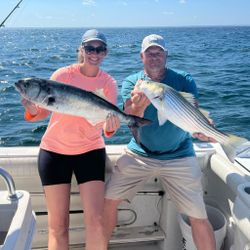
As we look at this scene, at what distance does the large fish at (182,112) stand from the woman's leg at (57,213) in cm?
90

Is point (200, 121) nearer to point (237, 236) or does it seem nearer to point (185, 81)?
point (185, 81)

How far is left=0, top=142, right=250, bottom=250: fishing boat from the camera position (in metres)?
3.14

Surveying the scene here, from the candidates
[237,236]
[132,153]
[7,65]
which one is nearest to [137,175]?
[132,153]

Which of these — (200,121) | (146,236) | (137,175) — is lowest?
(146,236)

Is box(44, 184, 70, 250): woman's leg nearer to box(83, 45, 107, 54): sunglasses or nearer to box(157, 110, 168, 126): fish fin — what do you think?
box(157, 110, 168, 126): fish fin

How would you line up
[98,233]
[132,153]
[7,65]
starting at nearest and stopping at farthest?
1. [98,233]
2. [132,153]
3. [7,65]

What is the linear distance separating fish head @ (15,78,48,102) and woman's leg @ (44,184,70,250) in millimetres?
695

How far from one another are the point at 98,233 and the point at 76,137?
2.31 ft

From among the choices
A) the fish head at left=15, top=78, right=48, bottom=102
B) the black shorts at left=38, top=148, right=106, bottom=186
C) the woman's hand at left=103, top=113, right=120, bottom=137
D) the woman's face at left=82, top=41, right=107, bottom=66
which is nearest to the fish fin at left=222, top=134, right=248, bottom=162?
the woman's hand at left=103, top=113, right=120, bottom=137

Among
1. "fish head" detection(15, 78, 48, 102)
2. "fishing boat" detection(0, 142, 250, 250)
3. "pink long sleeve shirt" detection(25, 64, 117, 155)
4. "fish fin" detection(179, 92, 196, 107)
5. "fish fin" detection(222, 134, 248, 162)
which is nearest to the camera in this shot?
"fish head" detection(15, 78, 48, 102)

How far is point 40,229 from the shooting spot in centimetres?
328

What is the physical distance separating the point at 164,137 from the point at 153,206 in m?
0.63

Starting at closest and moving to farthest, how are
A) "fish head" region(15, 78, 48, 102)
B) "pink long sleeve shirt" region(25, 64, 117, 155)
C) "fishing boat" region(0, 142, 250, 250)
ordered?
"fish head" region(15, 78, 48, 102) < "pink long sleeve shirt" region(25, 64, 117, 155) < "fishing boat" region(0, 142, 250, 250)

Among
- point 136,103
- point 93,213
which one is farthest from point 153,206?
point 136,103
